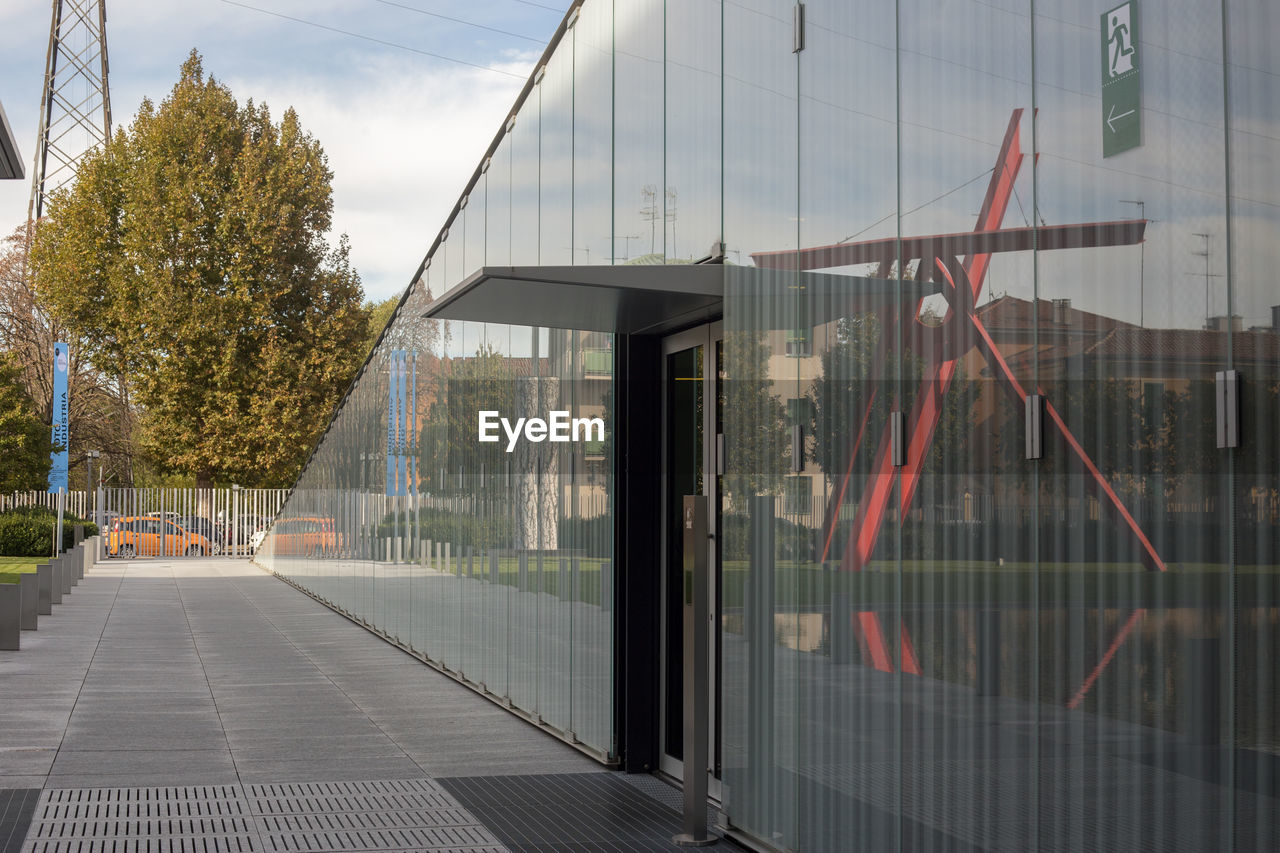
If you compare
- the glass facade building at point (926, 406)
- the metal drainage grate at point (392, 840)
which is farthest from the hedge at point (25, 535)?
the metal drainage grate at point (392, 840)

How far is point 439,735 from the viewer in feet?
31.5

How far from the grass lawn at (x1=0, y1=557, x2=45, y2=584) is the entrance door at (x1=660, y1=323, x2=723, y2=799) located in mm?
18659

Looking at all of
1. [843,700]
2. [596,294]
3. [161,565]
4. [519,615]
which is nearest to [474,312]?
[596,294]

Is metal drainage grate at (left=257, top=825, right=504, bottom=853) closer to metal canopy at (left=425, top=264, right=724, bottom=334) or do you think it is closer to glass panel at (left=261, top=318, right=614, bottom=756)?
glass panel at (left=261, top=318, right=614, bottom=756)

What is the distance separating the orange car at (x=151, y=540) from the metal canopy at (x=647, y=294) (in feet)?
114

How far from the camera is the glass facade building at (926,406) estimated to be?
3.47 meters

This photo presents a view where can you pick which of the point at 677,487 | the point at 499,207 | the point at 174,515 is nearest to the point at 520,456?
the point at 499,207

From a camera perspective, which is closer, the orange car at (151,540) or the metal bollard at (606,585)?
the metal bollard at (606,585)

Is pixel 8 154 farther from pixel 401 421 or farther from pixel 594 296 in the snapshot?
pixel 401 421

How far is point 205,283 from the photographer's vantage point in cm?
4303

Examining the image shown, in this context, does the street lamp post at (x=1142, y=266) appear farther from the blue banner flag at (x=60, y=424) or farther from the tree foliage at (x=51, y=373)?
the tree foliage at (x=51, y=373)

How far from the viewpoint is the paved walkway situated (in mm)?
6750

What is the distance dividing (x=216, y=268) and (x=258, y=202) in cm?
258

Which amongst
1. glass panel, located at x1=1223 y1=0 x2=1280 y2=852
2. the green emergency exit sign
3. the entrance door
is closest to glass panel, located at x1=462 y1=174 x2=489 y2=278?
the entrance door
